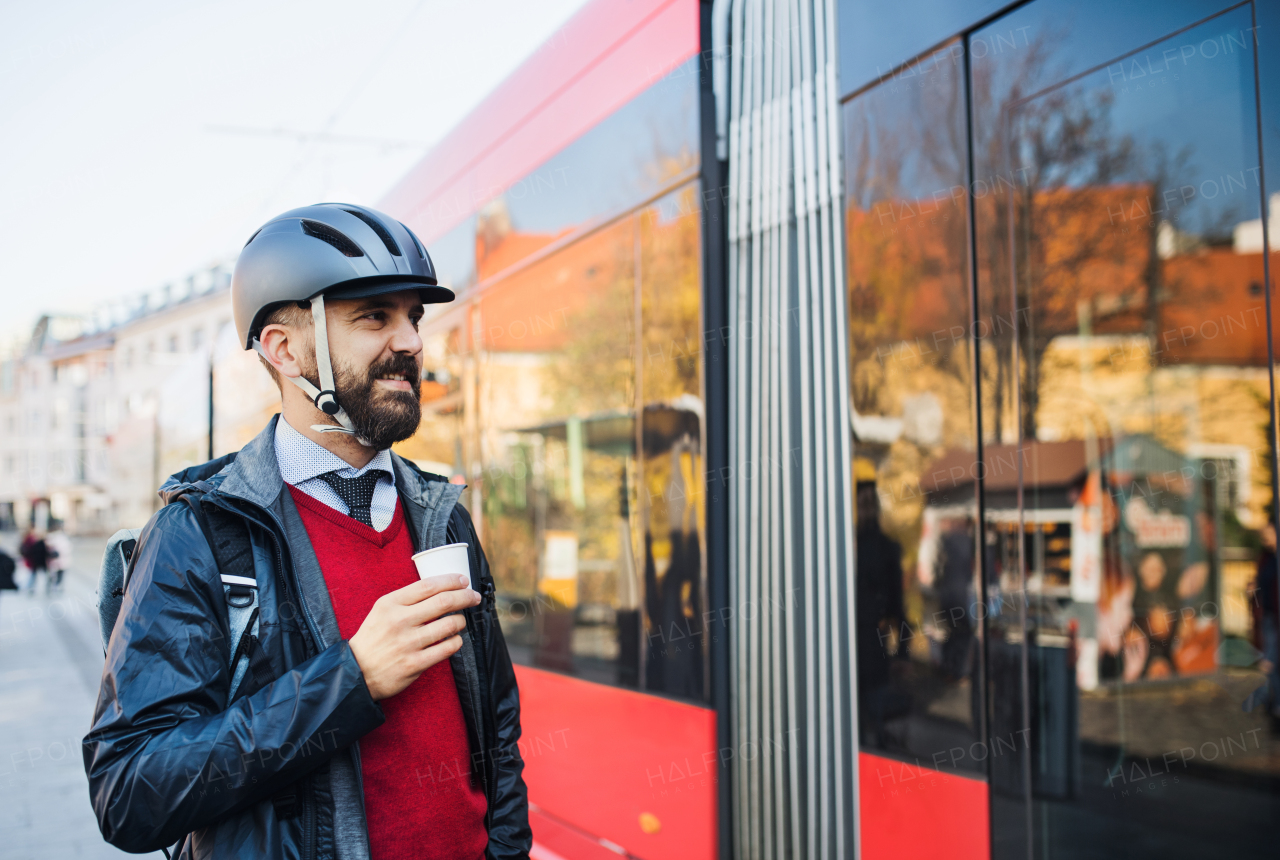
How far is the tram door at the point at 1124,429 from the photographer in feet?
5.72

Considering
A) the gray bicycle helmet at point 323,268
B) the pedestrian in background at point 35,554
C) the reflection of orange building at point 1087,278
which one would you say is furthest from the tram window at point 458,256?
the pedestrian in background at point 35,554

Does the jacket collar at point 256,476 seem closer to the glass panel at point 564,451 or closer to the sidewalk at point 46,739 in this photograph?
the glass panel at point 564,451

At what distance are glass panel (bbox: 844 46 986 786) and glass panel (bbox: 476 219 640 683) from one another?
1104 mm

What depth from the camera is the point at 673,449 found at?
319 cm

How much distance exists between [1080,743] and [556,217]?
2.93 meters

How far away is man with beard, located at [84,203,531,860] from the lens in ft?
4.53

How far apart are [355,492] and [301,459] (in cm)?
12

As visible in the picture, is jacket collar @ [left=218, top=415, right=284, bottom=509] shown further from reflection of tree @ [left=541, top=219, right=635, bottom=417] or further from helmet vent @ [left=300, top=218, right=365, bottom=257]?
reflection of tree @ [left=541, top=219, right=635, bottom=417]

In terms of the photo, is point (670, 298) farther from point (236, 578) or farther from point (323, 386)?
point (236, 578)

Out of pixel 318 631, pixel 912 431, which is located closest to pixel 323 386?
pixel 318 631

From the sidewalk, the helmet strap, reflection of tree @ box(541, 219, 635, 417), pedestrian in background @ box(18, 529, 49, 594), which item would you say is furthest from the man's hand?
pedestrian in background @ box(18, 529, 49, 594)

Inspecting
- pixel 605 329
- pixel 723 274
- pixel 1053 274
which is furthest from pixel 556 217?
pixel 1053 274

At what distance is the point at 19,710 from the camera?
8.85 meters

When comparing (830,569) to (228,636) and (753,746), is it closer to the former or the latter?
(753,746)
